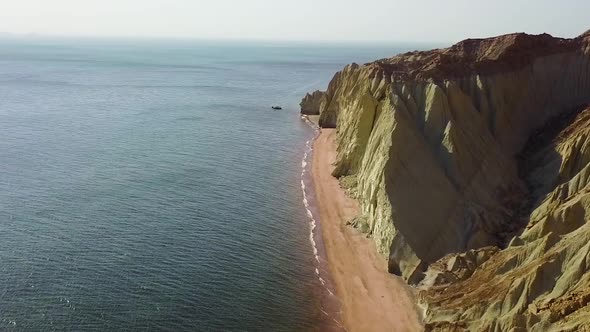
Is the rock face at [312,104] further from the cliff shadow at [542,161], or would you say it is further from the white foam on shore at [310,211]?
the cliff shadow at [542,161]

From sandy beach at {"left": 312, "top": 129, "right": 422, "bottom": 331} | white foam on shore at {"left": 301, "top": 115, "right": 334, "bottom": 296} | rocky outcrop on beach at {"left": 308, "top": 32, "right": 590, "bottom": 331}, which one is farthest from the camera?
white foam on shore at {"left": 301, "top": 115, "right": 334, "bottom": 296}

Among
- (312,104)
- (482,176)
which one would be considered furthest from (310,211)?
(312,104)

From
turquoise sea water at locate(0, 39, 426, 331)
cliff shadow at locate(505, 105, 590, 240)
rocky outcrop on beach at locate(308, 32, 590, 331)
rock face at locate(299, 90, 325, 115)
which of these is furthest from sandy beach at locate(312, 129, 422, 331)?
rock face at locate(299, 90, 325, 115)

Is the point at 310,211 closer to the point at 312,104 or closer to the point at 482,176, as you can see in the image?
the point at 482,176

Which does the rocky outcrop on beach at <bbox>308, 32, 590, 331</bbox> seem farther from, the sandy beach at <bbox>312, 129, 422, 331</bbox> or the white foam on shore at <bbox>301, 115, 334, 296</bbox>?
the white foam on shore at <bbox>301, 115, 334, 296</bbox>

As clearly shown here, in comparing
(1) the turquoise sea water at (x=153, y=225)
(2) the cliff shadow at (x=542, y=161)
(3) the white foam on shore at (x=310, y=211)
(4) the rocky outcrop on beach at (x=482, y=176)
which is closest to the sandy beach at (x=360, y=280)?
(3) the white foam on shore at (x=310, y=211)

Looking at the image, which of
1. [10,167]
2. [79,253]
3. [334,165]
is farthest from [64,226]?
[334,165]
